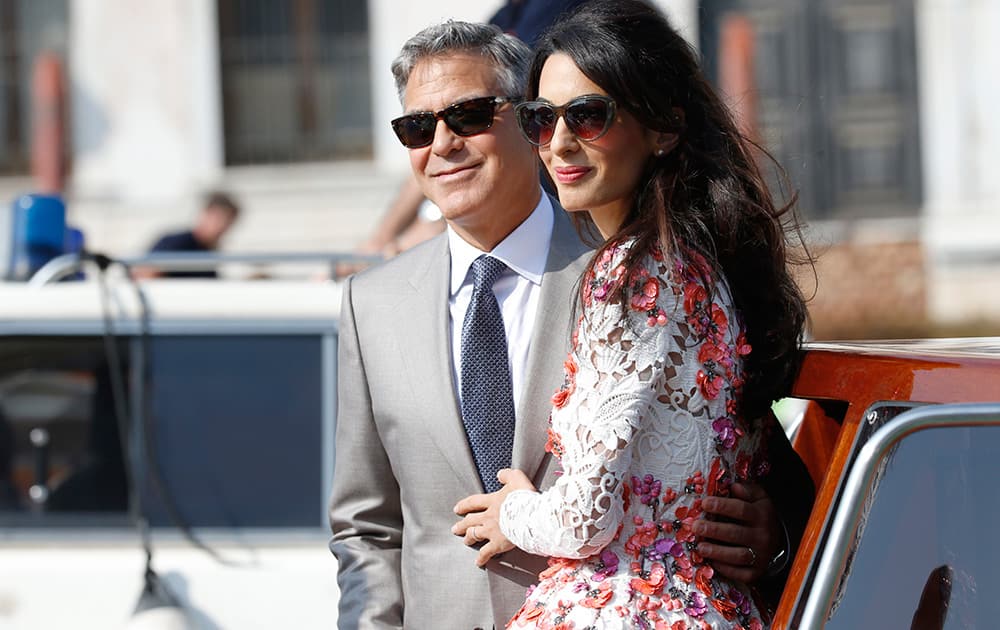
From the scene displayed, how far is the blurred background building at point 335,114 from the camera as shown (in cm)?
1428

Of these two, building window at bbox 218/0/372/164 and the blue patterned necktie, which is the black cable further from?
building window at bbox 218/0/372/164

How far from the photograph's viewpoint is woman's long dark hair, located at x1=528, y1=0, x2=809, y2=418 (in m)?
2.08

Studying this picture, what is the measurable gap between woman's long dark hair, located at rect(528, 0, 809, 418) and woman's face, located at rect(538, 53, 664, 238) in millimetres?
17

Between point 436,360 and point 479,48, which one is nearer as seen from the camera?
point 436,360

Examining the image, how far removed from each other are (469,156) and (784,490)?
0.86m

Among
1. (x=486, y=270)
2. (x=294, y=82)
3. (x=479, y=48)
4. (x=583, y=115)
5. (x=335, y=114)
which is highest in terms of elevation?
Result: (x=294, y=82)

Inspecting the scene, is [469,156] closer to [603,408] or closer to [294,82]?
[603,408]

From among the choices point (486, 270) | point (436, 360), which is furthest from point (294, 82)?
point (436, 360)

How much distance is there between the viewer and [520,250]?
2.64 metres

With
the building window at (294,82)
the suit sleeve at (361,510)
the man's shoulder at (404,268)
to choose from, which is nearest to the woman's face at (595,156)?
the man's shoulder at (404,268)

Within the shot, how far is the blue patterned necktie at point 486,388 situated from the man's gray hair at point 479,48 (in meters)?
0.39

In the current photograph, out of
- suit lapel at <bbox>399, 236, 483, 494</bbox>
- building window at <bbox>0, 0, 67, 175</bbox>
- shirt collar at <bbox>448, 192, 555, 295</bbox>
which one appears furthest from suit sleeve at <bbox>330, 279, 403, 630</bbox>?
building window at <bbox>0, 0, 67, 175</bbox>

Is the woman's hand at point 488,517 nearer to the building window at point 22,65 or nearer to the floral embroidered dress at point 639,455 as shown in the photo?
the floral embroidered dress at point 639,455

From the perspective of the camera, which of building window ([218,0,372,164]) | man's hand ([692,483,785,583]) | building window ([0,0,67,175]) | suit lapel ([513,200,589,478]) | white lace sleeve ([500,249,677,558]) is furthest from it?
building window ([0,0,67,175])
